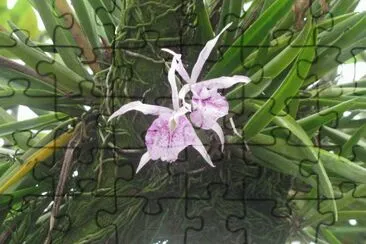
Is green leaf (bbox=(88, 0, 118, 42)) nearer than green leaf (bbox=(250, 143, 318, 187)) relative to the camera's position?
No

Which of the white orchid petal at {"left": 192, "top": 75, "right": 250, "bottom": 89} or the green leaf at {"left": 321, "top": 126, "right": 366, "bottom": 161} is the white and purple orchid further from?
the green leaf at {"left": 321, "top": 126, "right": 366, "bottom": 161}

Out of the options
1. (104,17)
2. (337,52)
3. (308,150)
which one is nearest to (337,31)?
(337,52)

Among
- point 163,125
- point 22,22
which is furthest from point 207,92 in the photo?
point 22,22

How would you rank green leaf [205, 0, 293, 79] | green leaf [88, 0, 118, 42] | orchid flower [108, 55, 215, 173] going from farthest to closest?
green leaf [88, 0, 118, 42] < green leaf [205, 0, 293, 79] < orchid flower [108, 55, 215, 173]

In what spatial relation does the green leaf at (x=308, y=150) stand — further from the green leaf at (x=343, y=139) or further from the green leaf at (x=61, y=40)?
the green leaf at (x=61, y=40)

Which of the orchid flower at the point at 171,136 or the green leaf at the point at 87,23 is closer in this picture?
the orchid flower at the point at 171,136

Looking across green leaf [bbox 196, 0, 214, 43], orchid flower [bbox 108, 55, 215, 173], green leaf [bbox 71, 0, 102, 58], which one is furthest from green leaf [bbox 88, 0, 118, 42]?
orchid flower [bbox 108, 55, 215, 173]
